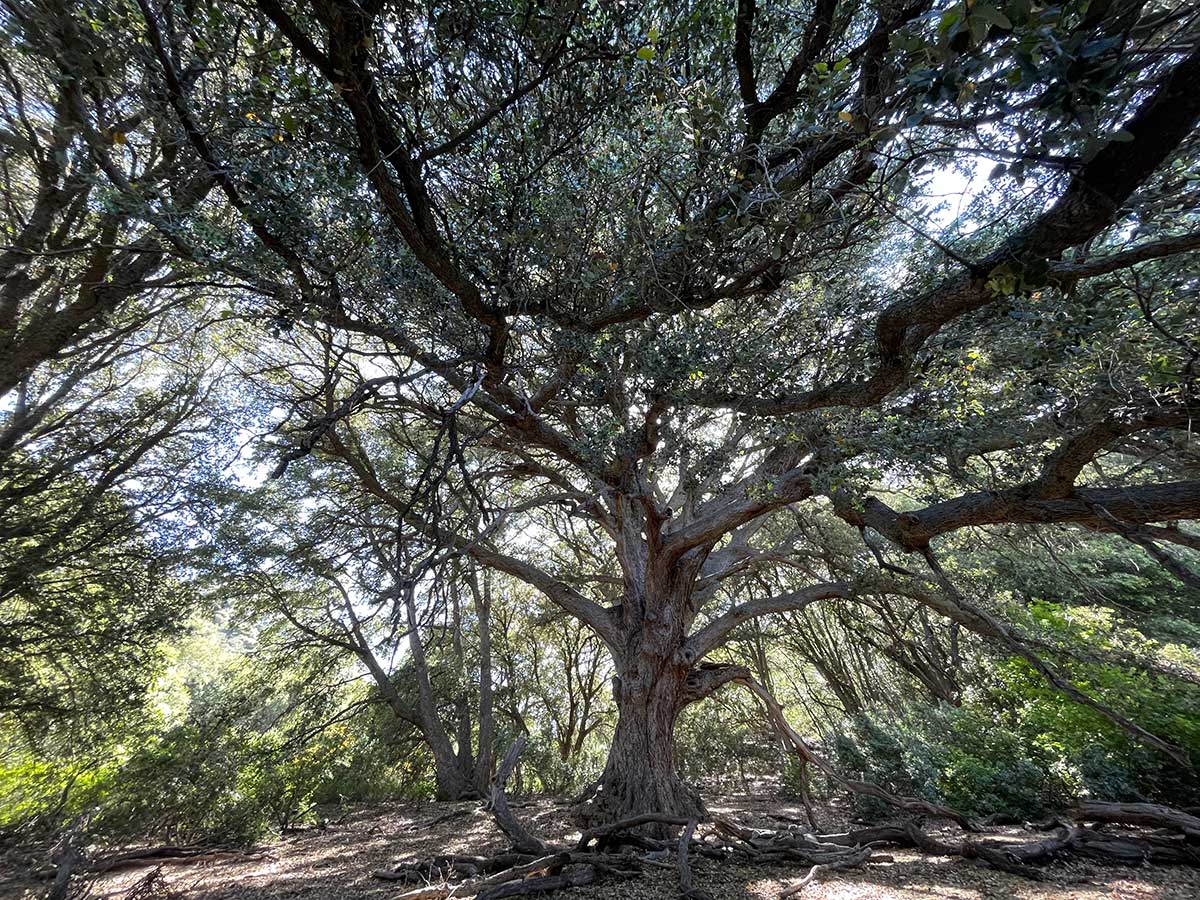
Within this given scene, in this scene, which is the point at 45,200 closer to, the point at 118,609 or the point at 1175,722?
the point at 118,609

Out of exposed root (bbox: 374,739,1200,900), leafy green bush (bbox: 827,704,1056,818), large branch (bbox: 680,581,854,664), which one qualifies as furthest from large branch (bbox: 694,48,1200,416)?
leafy green bush (bbox: 827,704,1056,818)

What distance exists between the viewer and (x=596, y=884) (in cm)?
359

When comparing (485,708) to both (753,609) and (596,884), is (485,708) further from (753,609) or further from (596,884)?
(596,884)

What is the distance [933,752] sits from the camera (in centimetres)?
650

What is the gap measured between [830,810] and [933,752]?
1868mm

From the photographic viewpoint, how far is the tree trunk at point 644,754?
200 inches

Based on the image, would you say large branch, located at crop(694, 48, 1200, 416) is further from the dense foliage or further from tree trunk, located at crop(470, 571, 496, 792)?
tree trunk, located at crop(470, 571, 496, 792)

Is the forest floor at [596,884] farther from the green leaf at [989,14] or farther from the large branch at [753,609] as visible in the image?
the green leaf at [989,14]

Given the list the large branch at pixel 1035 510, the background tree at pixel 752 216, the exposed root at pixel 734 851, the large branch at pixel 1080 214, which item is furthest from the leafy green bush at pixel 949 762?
the large branch at pixel 1080 214

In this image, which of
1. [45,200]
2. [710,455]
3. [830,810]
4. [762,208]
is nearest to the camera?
[762,208]

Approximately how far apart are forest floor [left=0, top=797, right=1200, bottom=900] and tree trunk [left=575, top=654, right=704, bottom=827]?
914 mm

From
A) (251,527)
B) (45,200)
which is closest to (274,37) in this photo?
(45,200)

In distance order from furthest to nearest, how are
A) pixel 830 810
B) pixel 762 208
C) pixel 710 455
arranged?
pixel 830 810
pixel 710 455
pixel 762 208

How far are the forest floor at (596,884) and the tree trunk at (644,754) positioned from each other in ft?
3.00
